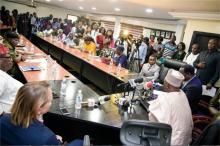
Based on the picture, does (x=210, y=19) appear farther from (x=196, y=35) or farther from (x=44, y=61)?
(x=44, y=61)

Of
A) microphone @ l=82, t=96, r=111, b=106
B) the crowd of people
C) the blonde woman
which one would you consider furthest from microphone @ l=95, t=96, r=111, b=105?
the blonde woman

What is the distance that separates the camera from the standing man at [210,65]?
4285 mm

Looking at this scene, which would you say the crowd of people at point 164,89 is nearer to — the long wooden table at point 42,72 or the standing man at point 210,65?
the standing man at point 210,65

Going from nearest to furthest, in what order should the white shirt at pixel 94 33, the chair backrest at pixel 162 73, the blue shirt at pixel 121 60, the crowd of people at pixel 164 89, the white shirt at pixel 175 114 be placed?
the crowd of people at pixel 164 89
the white shirt at pixel 175 114
the chair backrest at pixel 162 73
the blue shirt at pixel 121 60
the white shirt at pixel 94 33

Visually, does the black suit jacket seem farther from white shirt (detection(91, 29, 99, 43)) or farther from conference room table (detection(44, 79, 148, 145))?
white shirt (detection(91, 29, 99, 43))

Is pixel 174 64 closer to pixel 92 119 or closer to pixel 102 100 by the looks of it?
pixel 102 100

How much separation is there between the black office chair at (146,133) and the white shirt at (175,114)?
3.23 ft

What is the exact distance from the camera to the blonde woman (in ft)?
4.46

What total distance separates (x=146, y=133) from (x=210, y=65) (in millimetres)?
3798

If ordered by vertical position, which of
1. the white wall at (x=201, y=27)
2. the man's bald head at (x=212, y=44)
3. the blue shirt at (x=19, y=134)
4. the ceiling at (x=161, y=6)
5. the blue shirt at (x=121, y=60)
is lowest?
the blue shirt at (x=19, y=134)

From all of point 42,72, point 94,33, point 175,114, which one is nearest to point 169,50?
point 94,33

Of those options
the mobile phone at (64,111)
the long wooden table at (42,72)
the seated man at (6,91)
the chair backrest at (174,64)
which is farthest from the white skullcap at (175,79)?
the long wooden table at (42,72)

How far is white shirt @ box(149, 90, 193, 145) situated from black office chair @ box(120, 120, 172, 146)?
98cm

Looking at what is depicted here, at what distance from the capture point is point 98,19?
16531 millimetres
